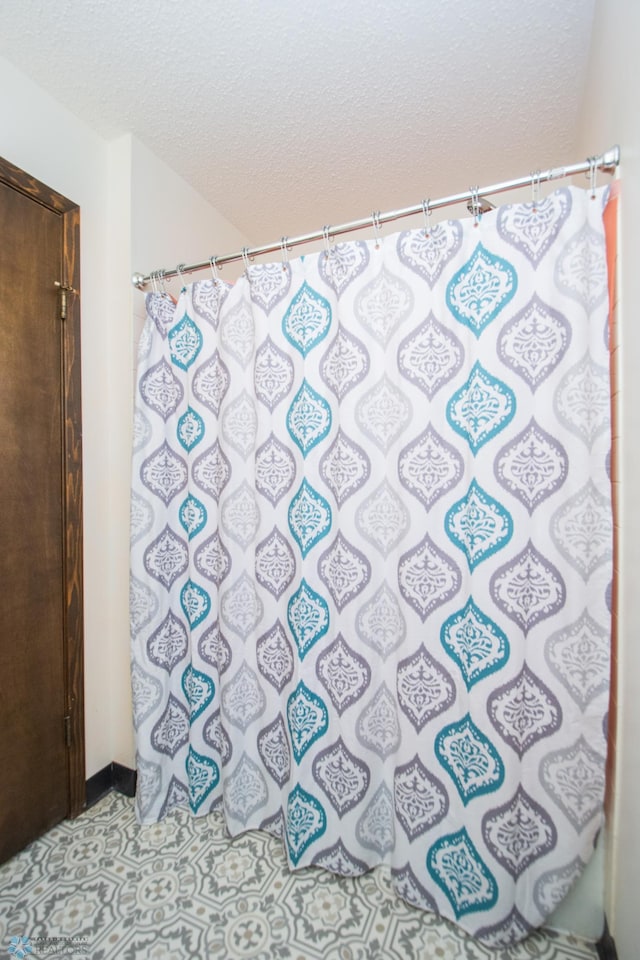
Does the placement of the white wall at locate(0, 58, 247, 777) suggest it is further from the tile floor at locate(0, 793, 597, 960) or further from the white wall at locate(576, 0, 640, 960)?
the white wall at locate(576, 0, 640, 960)

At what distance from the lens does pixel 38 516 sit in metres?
1.15

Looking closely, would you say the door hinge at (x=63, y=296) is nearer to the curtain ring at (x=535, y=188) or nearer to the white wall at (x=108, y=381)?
the white wall at (x=108, y=381)

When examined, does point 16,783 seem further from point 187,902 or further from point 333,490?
point 333,490

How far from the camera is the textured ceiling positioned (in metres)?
0.98

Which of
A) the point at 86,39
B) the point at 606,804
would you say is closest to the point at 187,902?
the point at 606,804

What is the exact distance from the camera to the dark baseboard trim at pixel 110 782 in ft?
4.27

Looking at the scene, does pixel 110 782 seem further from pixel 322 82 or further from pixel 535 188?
pixel 322 82

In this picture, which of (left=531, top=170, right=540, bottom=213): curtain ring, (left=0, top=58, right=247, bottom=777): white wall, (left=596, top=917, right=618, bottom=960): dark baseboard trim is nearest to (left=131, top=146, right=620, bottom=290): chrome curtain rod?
(left=531, top=170, right=540, bottom=213): curtain ring

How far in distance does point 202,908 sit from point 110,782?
1.95 feet

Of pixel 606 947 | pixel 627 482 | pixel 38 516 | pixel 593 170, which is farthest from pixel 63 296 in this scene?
pixel 606 947

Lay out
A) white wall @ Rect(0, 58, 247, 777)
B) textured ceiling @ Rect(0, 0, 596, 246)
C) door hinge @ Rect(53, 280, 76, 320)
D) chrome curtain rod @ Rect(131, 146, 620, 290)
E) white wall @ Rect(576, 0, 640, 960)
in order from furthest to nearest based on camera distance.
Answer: white wall @ Rect(0, 58, 247, 777) < door hinge @ Rect(53, 280, 76, 320) < textured ceiling @ Rect(0, 0, 596, 246) < chrome curtain rod @ Rect(131, 146, 620, 290) < white wall @ Rect(576, 0, 640, 960)

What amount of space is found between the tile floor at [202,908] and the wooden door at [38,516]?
0.18 m

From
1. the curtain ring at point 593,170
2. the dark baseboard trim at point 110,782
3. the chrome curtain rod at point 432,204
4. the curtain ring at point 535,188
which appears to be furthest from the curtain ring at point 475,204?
the dark baseboard trim at point 110,782

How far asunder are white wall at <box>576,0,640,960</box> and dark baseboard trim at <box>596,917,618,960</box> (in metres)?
0.03
